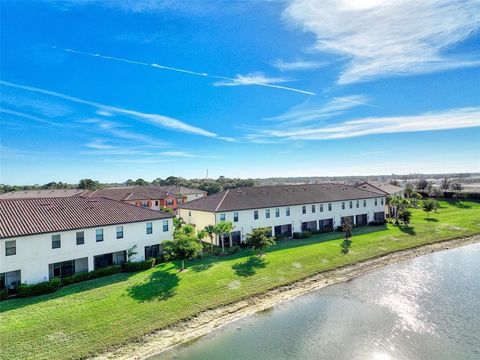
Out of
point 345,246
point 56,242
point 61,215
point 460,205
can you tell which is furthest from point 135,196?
point 460,205

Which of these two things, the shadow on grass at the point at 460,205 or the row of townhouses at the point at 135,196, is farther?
the shadow on grass at the point at 460,205

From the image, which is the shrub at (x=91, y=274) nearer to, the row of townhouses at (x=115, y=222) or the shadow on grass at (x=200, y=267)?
the row of townhouses at (x=115, y=222)

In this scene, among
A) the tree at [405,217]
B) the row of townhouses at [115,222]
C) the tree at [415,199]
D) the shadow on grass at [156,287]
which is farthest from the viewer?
the tree at [415,199]

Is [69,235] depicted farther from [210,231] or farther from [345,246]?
[345,246]

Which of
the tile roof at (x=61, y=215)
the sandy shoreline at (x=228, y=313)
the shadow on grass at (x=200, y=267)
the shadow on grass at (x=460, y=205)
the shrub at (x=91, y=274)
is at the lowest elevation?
the sandy shoreline at (x=228, y=313)

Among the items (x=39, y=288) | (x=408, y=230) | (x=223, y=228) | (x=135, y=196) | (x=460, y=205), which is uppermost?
(x=135, y=196)

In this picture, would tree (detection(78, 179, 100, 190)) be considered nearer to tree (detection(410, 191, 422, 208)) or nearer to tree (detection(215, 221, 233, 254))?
tree (detection(215, 221, 233, 254))

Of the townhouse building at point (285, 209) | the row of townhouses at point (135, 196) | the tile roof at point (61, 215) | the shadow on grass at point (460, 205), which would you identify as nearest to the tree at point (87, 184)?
the row of townhouses at point (135, 196)
